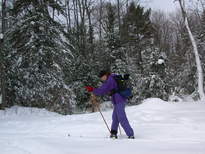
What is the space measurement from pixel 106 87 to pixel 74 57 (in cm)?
1420

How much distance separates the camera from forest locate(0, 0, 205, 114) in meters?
19.9

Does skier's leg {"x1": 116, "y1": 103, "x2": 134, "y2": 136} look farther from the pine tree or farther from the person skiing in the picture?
the pine tree

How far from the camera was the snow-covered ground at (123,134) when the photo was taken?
233 inches

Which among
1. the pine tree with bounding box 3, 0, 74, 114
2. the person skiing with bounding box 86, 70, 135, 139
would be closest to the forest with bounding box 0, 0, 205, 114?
the pine tree with bounding box 3, 0, 74, 114

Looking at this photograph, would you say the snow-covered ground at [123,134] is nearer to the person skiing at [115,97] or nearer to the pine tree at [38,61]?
the person skiing at [115,97]

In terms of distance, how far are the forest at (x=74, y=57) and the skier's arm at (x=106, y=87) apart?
10918mm

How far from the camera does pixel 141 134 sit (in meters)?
8.67

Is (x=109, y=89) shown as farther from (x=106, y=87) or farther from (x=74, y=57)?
(x=74, y=57)

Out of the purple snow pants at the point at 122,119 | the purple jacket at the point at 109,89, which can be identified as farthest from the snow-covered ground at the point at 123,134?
the purple jacket at the point at 109,89

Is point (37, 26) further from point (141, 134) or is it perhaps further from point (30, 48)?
point (141, 134)

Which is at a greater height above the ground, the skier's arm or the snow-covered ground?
the skier's arm

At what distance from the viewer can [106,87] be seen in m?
7.91

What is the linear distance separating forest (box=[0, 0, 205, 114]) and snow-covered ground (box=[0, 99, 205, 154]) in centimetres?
279

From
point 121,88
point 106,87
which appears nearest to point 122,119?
point 121,88
